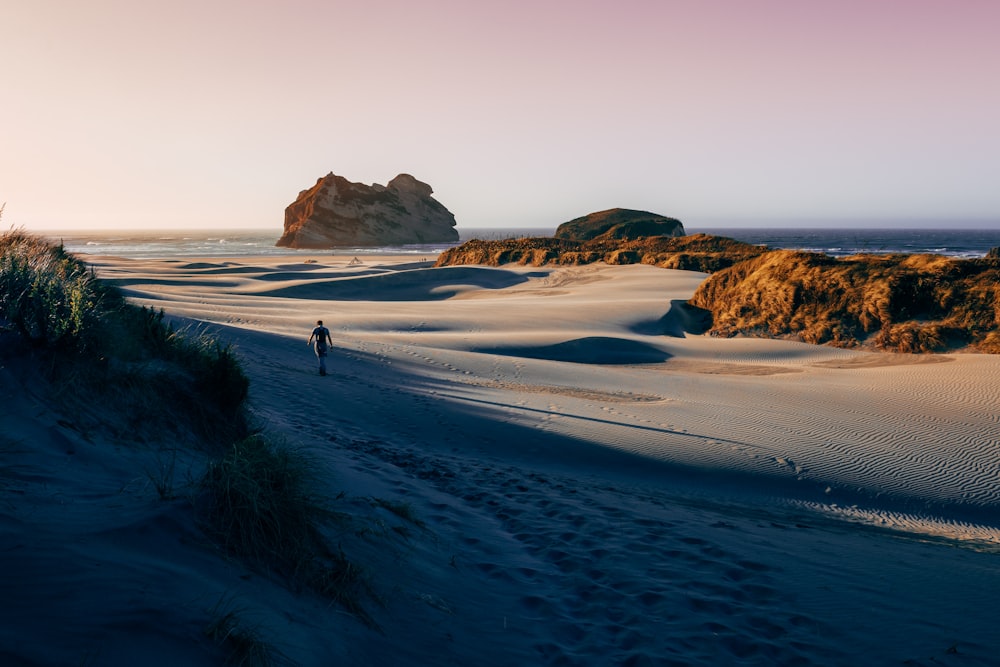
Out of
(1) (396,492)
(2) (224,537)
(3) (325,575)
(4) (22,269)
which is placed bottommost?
(1) (396,492)

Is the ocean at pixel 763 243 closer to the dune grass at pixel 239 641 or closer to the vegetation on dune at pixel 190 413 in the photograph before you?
the vegetation on dune at pixel 190 413

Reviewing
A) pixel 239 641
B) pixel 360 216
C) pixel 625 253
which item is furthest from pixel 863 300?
pixel 360 216

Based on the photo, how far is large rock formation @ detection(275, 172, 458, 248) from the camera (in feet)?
365

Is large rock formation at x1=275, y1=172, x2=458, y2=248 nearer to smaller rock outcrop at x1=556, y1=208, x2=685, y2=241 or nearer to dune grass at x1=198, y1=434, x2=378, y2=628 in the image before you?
smaller rock outcrop at x1=556, y1=208, x2=685, y2=241

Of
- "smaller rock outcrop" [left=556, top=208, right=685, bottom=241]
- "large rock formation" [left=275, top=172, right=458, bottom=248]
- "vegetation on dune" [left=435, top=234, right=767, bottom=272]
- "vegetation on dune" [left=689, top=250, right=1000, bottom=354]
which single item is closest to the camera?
"vegetation on dune" [left=689, top=250, right=1000, bottom=354]

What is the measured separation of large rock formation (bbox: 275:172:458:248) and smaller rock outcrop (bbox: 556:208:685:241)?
4728cm

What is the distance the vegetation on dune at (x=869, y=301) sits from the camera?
1423 cm

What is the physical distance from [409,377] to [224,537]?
8.54m

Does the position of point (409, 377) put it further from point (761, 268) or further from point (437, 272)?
point (437, 272)

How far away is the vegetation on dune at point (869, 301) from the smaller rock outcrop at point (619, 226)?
175 ft

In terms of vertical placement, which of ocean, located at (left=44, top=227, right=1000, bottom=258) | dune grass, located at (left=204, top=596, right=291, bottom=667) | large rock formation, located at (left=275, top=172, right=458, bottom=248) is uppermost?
large rock formation, located at (left=275, top=172, right=458, bottom=248)

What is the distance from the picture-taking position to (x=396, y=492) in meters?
5.61

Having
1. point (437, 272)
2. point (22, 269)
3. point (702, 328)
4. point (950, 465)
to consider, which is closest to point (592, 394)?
point (950, 465)

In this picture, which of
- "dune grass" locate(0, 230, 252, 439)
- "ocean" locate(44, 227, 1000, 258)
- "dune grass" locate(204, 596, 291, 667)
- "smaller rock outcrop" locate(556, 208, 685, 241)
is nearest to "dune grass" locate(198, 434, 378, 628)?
"dune grass" locate(204, 596, 291, 667)
